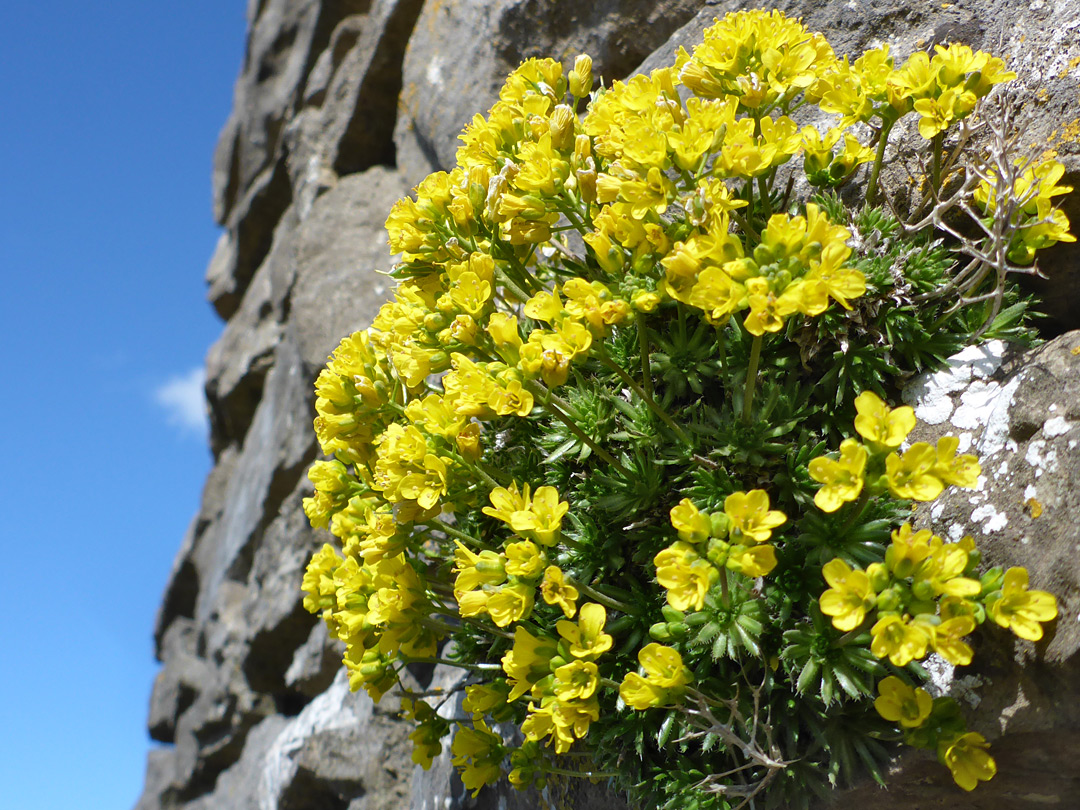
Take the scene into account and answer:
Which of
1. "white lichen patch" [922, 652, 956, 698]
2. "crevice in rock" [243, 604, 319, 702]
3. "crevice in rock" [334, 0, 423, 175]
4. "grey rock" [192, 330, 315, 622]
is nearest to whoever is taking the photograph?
"white lichen patch" [922, 652, 956, 698]

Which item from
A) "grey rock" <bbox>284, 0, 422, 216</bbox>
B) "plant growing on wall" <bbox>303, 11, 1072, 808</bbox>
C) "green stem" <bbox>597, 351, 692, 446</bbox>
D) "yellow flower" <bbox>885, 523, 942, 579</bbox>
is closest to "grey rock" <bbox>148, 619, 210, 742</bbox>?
"grey rock" <bbox>284, 0, 422, 216</bbox>

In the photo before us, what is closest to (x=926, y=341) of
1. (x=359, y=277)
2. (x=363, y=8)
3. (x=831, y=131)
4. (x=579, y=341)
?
(x=831, y=131)

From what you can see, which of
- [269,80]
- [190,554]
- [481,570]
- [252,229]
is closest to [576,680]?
[481,570]

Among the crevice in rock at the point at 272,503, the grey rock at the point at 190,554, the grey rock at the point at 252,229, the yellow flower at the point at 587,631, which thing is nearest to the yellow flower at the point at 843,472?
the yellow flower at the point at 587,631

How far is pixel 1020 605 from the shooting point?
1845mm

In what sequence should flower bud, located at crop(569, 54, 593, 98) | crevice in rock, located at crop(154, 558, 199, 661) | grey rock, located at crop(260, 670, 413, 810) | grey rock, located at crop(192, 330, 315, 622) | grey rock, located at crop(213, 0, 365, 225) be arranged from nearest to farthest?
flower bud, located at crop(569, 54, 593, 98) → grey rock, located at crop(260, 670, 413, 810) → grey rock, located at crop(192, 330, 315, 622) → grey rock, located at crop(213, 0, 365, 225) → crevice in rock, located at crop(154, 558, 199, 661)

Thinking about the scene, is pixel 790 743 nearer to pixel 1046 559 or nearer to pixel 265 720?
pixel 1046 559

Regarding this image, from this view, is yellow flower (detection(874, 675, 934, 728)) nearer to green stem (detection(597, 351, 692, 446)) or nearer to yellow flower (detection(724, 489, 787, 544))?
yellow flower (detection(724, 489, 787, 544))

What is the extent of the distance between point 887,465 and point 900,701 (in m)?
0.58

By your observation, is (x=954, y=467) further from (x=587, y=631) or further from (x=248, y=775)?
(x=248, y=775)

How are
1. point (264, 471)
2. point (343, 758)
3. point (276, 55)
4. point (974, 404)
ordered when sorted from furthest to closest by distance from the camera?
1. point (276, 55)
2. point (264, 471)
3. point (343, 758)
4. point (974, 404)

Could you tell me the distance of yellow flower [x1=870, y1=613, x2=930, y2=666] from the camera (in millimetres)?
1765

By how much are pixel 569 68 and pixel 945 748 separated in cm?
379

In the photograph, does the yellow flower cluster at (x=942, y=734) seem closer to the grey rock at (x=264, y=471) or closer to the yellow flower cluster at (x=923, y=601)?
the yellow flower cluster at (x=923, y=601)
